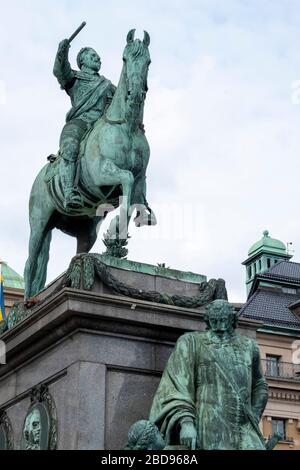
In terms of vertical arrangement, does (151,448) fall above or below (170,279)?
below

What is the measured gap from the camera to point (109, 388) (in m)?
9.99

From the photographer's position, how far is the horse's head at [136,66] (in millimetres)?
12047

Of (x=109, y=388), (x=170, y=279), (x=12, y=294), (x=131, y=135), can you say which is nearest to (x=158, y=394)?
(x=109, y=388)

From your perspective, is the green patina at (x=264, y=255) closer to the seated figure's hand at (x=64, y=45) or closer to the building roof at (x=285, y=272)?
the building roof at (x=285, y=272)

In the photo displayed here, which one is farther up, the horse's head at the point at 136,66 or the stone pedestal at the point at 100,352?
the horse's head at the point at 136,66

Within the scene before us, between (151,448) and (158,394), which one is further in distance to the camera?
(158,394)

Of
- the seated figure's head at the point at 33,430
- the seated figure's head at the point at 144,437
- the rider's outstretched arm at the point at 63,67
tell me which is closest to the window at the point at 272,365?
the rider's outstretched arm at the point at 63,67

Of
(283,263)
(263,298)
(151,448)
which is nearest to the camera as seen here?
(151,448)

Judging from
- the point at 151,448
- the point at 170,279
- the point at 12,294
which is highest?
the point at 12,294

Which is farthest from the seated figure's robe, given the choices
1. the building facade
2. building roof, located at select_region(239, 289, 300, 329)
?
building roof, located at select_region(239, 289, 300, 329)

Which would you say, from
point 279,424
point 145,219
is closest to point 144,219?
point 145,219

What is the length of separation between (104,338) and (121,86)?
380 centimetres

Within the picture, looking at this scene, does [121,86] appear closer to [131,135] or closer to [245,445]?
[131,135]

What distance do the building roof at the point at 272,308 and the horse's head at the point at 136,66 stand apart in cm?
3721
